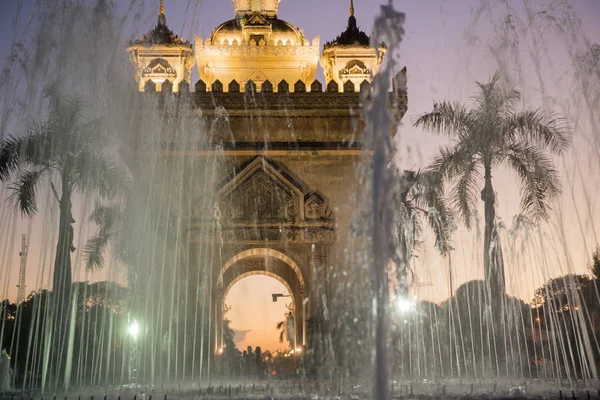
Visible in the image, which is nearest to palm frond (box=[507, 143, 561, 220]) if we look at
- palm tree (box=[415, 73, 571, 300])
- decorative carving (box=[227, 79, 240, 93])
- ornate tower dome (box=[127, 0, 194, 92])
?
palm tree (box=[415, 73, 571, 300])

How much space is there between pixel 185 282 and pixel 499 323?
8.27 meters

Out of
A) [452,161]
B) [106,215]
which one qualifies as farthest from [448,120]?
[106,215]

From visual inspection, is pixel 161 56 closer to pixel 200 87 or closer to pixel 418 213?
pixel 200 87

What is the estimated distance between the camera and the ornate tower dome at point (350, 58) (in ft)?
79.9

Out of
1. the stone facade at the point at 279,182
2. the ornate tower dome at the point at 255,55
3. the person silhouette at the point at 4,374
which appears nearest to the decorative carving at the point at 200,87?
the stone facade at the point at 279,182

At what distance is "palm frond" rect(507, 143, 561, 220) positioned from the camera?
55.1 feet

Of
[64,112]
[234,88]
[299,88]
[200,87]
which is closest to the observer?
[64,112]

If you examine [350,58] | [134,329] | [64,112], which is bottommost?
[134,329]

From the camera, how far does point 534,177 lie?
1694cm

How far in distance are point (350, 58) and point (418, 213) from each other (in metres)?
6.81

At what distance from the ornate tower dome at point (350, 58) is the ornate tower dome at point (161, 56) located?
5200 millimetres

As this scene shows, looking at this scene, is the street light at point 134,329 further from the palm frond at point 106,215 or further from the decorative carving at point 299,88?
the decorative carving at point 299,88

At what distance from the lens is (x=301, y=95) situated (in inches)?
771

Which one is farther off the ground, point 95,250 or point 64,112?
point 64,112
